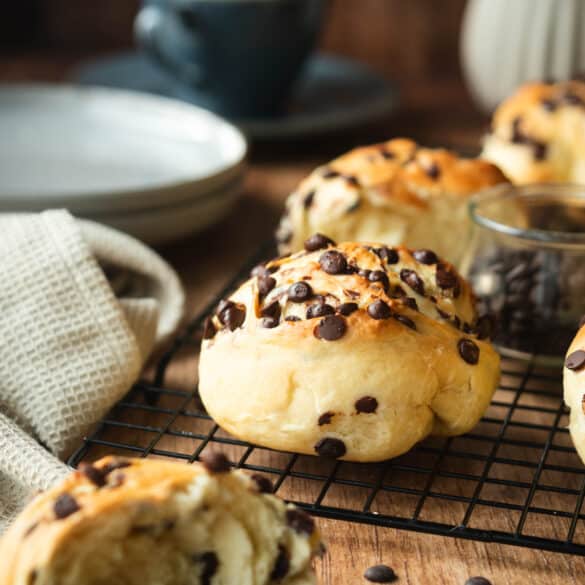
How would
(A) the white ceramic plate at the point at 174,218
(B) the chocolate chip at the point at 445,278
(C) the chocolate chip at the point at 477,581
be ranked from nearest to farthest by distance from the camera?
(C) the chocolate chip at the point at 477,581 < (B) the chocolate chip at the point at 445,278 < (A) the white ceramic plate at the point at 174,218

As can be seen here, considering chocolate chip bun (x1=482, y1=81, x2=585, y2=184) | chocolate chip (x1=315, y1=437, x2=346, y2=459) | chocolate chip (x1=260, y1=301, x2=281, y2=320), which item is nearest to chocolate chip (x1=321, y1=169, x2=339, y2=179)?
chocolate chip bun (x1=482, y1=81, x2=585, y2=184)

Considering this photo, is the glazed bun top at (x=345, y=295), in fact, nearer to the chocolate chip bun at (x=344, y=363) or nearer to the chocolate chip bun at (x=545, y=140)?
the chocolate chip bun at (x=344, y=363)

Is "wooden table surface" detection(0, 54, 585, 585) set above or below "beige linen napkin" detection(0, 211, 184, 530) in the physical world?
below

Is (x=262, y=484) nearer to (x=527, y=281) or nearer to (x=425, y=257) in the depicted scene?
(x=425, y=257)

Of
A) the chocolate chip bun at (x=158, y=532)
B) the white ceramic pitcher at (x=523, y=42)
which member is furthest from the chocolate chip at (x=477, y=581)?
the white ceramic pitcher at (x=523, y=42)

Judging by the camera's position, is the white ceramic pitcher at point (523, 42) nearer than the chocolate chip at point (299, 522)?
No

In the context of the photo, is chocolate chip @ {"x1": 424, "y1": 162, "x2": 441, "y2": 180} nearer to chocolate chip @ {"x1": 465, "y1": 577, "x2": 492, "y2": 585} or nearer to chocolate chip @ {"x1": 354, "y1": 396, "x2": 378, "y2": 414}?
chocolate chip @ {"x1": 354, "y1": 396, "x2": 378, "y2": 414}

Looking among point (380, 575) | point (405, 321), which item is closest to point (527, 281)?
point (405, 321)
